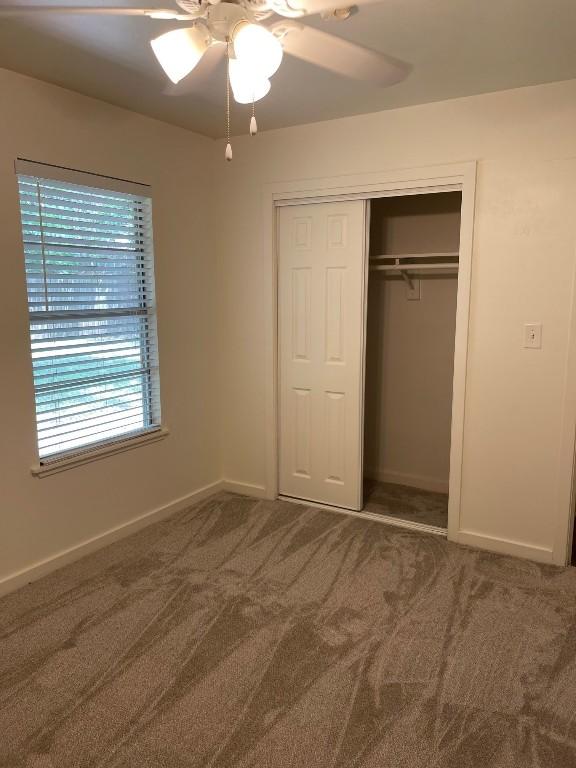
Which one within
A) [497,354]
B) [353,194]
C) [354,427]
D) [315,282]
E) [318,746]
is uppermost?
[353,194]

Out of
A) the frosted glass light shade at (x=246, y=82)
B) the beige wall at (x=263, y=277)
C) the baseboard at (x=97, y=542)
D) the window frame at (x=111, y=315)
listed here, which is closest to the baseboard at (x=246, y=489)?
the baseboard at (x=97, y=542)

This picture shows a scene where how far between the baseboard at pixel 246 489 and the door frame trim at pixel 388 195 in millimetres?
89

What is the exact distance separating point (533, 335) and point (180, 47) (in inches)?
83.7

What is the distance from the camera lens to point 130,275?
3230 mm

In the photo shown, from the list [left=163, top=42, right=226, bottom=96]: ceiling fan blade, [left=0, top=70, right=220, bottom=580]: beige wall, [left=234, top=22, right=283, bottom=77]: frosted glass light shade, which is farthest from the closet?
[left=234, top=22, right=283, bottom=77]: frosted glass light shade

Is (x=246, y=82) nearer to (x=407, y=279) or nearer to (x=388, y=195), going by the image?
(x=388, y=195)

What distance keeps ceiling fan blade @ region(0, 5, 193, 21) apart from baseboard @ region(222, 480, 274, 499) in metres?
2.84

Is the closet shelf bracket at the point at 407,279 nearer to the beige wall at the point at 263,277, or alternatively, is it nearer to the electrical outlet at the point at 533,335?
the beige wall at the point at 263,277

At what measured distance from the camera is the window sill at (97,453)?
9.26 ft

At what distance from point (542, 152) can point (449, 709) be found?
8.18 ft

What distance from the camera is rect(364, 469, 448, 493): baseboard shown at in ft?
13.5

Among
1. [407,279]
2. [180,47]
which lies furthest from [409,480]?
[180,47]

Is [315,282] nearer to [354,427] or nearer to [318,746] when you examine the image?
[354,427]

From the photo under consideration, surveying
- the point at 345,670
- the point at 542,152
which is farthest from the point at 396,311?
the point at 345,670
